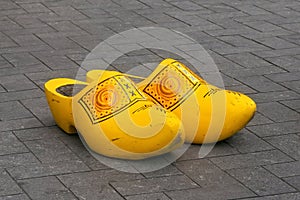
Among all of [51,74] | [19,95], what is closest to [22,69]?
[51,74]

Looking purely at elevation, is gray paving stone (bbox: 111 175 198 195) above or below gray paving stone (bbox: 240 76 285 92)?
below

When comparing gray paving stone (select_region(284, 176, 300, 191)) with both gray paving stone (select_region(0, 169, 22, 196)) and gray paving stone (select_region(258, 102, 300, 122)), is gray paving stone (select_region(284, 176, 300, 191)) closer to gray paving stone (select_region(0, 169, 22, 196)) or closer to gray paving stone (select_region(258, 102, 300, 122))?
gray paving stone (select_region(258, 102, 300, 122))

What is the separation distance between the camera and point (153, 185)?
5.18 m

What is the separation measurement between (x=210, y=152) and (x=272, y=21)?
3.68 m

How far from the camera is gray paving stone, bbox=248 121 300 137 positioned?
603 centimetres

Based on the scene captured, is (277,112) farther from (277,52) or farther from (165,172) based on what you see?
(277,52)

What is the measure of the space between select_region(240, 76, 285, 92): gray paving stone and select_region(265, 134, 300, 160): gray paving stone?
1022mm

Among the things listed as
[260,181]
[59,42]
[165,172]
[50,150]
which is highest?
[260,181]

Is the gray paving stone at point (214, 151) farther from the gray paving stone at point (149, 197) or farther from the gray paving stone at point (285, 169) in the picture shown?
the gray paving stone at point (149, 197)

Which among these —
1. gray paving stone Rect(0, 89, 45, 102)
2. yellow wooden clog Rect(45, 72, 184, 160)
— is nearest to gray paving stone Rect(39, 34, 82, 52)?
gray paving stone Rect(0, 89, 45, 102)

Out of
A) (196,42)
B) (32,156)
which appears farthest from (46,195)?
(196,42)

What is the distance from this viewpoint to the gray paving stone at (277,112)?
20.7 ft

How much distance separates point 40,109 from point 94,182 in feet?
4.47

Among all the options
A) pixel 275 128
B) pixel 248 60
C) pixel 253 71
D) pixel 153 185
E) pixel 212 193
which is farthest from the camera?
pixel 248 60
